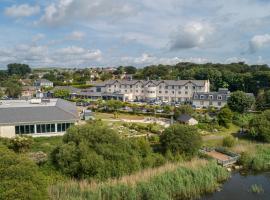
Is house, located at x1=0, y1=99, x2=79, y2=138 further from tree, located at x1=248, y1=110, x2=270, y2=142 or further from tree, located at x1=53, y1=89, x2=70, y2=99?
tree, located at x1=53, y1=89, x2=70, y2=99

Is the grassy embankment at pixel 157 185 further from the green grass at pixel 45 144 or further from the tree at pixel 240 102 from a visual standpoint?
the tree at pixel 240 102

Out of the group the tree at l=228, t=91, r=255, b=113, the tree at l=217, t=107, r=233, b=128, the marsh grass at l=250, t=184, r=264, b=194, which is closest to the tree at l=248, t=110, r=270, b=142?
the tree at l=217, t=107, r=233, b=128

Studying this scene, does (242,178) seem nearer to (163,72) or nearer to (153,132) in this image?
(153,132)

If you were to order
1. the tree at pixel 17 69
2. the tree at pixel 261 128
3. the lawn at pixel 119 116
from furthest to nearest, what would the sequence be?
the tree at pixel 17 69 < the lawn at pixel 119 116 < the tree at pixel 261 128

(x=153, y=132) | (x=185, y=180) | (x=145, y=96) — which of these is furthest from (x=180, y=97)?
(x=185, y=180)

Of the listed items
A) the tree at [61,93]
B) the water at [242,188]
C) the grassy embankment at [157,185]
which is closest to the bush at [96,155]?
the grassy embankment at [157,185]

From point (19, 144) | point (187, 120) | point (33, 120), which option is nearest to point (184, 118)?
point (187, 120)
